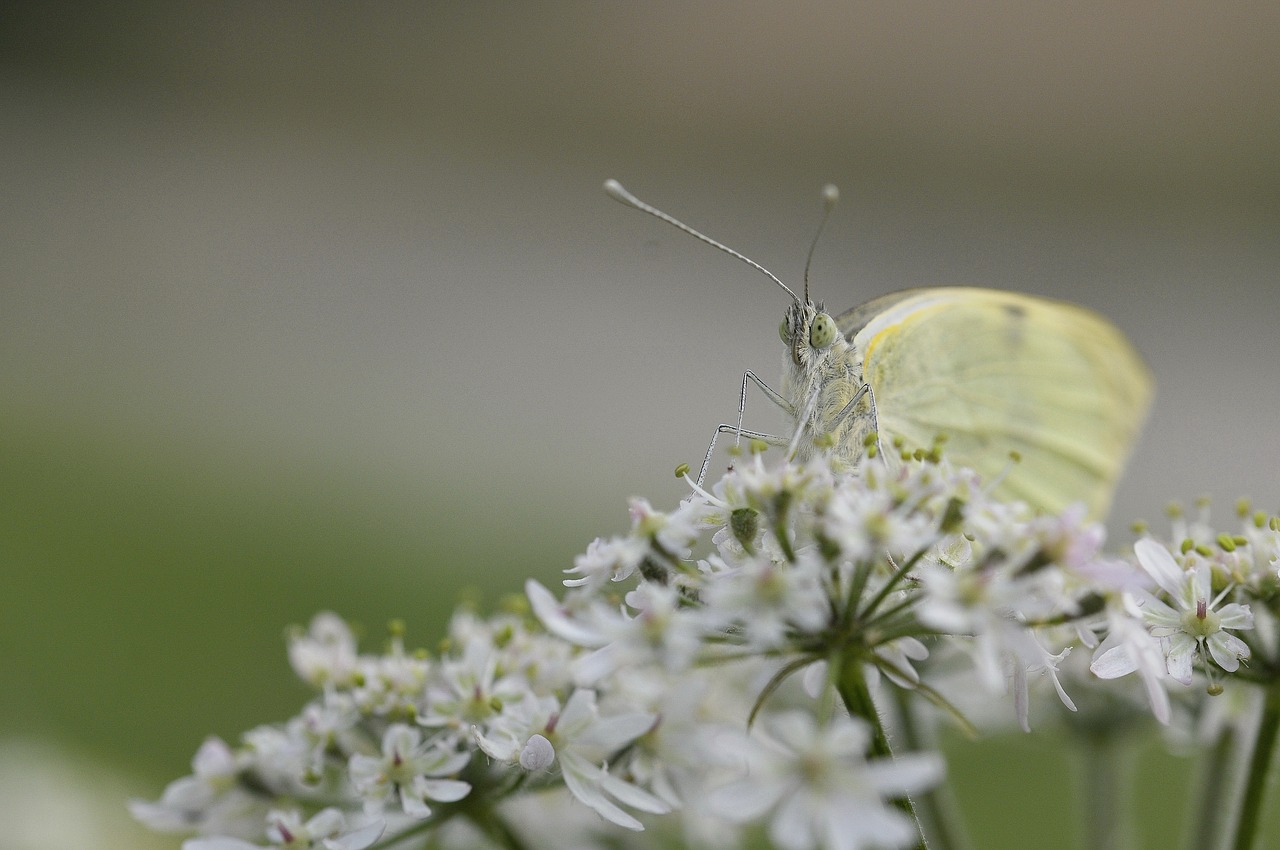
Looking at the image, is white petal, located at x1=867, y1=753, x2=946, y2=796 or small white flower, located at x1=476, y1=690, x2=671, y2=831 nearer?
white petal, located at x1=867, y1=753, x2=946, y2=796

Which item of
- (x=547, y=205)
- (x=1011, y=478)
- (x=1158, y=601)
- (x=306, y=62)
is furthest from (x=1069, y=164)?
(x=1158, y=601)

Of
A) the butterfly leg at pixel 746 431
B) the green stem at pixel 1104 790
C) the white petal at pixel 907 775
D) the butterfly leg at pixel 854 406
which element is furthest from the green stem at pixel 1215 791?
the white petal at pixel 907 775

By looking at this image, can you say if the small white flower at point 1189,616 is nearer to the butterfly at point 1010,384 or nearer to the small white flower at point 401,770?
the butterfly at point 1010,384

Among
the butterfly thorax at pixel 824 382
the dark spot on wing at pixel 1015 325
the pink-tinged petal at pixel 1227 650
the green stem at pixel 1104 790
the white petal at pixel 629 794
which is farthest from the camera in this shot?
the dark spot on wing at pixel 1015 325

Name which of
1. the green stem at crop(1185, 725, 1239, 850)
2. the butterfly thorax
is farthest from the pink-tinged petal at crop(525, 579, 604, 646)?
the green stem at crop(1185, 725, 1239, 850)

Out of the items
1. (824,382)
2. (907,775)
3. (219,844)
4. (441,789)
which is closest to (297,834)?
(219,844)

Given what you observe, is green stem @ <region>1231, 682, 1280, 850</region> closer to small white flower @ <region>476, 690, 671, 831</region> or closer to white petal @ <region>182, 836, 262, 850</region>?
small white flower @ <region>476, 690, 671, 831</region>

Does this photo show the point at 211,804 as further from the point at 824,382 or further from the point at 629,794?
the point at 824,382

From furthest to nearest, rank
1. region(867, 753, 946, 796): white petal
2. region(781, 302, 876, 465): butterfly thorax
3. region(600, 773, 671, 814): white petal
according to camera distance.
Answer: region(781, 302, 876, 465): butterfly thorax
region(600, 773, 671, 814): white petal
region(867, 753, 946, 796): white petal
